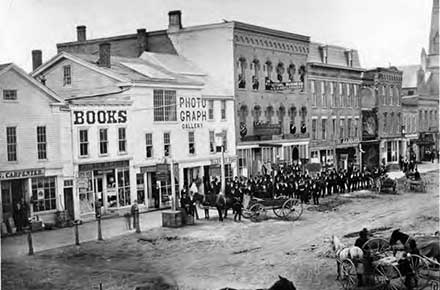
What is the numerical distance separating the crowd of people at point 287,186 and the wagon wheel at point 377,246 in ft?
4.64

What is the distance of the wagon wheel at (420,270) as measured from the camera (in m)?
7.98

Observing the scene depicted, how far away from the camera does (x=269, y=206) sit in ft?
33.8

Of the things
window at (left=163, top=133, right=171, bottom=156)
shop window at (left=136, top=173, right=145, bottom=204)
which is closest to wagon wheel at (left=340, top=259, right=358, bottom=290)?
window at (left=163, top=133, right=171, bottom=156)

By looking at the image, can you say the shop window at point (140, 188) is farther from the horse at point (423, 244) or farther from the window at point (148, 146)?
the horse at point (423, 244)

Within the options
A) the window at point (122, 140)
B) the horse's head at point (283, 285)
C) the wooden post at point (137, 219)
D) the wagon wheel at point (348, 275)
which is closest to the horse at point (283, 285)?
the horse's head at point (283, 285)

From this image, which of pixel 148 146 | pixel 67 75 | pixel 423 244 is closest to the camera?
pixel 423 244

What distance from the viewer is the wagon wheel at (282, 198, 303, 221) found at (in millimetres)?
9766

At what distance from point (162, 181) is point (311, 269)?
111 inches

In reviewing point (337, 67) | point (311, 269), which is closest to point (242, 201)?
point (311, 269)

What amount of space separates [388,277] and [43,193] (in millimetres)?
4367

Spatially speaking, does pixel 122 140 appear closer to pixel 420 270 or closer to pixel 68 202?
pixel 68 202

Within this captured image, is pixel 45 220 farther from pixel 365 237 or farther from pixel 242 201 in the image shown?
pixel 365 237

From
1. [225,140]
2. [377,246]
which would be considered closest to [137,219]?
[225,140]

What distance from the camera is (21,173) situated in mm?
7770
